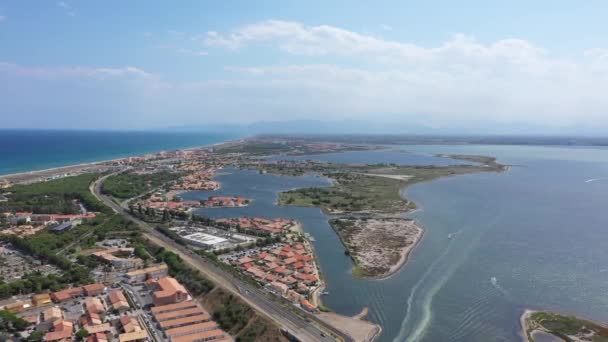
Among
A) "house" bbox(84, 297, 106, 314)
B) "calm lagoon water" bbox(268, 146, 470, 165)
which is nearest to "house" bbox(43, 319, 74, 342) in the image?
"house" bbox(84, 297, 106, 314)

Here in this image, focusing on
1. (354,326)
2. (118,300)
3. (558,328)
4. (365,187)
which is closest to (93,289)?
(118,300)

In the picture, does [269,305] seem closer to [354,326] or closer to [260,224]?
[354,326]

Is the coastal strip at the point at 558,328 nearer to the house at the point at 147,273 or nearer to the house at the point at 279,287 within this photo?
the house at the point at 279,287

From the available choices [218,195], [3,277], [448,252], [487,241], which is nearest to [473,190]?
[487,241]

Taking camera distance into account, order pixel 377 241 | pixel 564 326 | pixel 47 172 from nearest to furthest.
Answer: pixel 564 326 → pixel 377 241 → pixel 47 172

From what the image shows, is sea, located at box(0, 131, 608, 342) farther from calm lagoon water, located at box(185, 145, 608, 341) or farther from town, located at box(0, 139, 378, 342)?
town, located at box(0, 139, 378, 342)

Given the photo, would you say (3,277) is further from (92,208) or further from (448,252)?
(448,252)

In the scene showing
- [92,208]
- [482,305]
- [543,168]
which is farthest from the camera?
[543,168]
